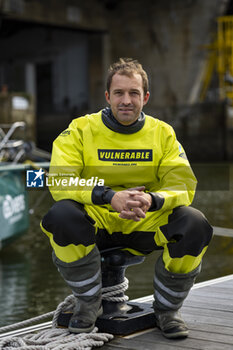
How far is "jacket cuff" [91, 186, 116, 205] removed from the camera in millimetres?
2668

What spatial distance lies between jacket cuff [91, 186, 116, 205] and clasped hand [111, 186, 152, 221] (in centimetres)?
4

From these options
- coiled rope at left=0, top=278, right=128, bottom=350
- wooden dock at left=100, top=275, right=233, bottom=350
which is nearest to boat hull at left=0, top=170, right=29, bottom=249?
wooden dock at left=100, top=275, right=233, bottom=350

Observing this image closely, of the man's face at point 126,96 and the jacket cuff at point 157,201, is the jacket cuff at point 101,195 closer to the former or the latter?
the jacket cuff at point 157,201

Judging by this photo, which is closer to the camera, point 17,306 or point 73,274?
point 73,274

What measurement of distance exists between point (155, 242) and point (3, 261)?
4574 mm

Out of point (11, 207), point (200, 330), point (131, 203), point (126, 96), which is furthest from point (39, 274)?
point (131, 203)

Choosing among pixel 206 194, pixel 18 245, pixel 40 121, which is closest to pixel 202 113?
pixel 40 121

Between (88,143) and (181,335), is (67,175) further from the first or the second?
(181,335)

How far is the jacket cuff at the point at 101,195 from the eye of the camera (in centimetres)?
267

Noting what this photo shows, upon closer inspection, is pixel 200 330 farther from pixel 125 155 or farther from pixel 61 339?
pixel 125 155

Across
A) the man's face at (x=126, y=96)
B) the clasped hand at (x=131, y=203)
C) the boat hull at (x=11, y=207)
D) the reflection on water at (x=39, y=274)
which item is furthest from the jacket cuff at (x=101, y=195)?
the boat hull at (x=11, y=207)

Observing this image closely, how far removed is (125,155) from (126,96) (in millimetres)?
249

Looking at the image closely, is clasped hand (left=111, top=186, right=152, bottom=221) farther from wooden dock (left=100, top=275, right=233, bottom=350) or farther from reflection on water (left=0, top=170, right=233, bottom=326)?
reflection on water (left=0, top=170, right=233, bottom=326)

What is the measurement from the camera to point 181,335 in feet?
8.98
